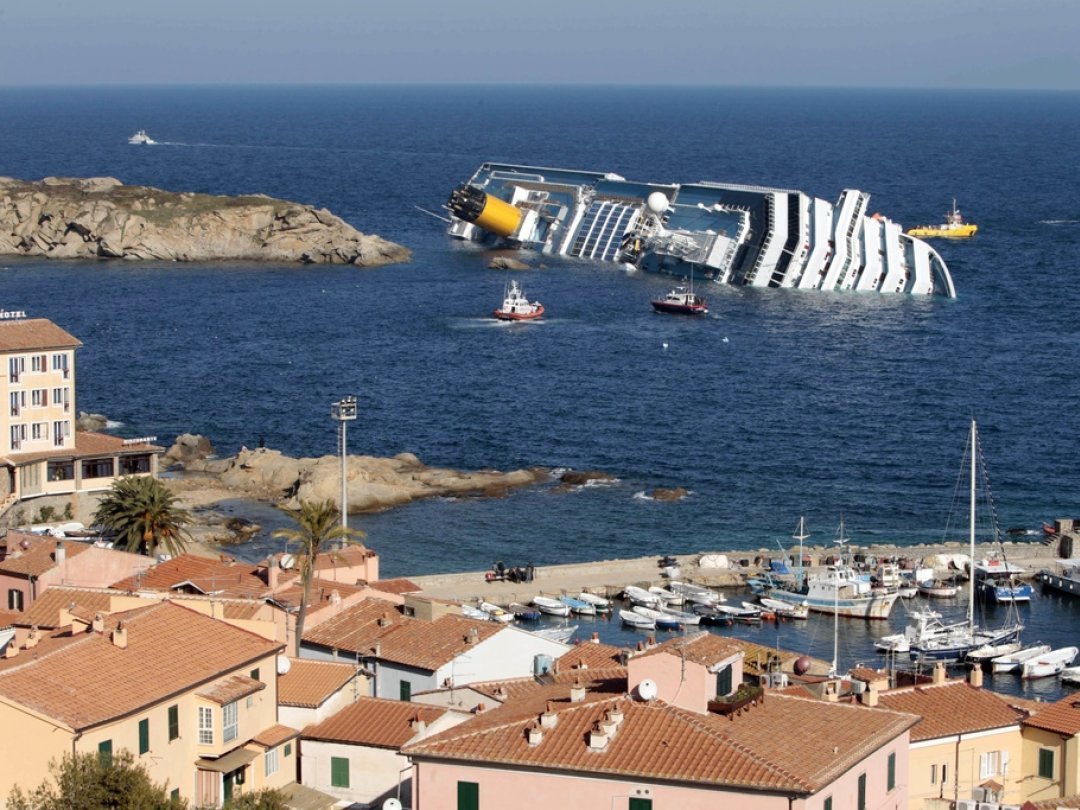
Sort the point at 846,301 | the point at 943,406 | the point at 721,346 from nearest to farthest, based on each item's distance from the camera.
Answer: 1. the point at 943,406
2. the point at 721,346
3. the point at 846,301

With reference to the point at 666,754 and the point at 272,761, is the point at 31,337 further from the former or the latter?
the point at 666,754

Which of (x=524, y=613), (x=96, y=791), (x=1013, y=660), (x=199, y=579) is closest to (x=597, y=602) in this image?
(x=524, y=613)

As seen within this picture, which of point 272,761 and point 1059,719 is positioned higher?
point 1059,719

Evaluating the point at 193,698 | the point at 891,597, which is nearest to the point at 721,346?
the point at 891,597

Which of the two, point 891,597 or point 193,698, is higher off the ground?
point 193,698

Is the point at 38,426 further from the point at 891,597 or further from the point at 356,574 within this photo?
the point at 891,597

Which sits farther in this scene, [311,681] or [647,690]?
[311,681]

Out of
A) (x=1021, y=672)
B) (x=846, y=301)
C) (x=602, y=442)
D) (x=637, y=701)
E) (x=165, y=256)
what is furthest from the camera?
(x=165, y=256)
